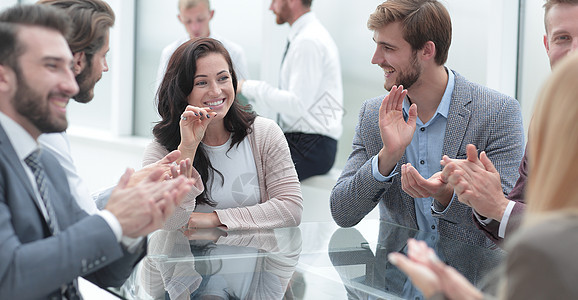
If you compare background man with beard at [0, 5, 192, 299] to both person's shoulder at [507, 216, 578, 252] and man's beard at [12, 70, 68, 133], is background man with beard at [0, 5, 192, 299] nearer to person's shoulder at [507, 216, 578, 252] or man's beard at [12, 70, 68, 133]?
man's beard at [12, 70, 68, 133]

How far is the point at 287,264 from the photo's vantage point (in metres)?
2.05

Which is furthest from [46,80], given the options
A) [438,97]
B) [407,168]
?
[438,97]

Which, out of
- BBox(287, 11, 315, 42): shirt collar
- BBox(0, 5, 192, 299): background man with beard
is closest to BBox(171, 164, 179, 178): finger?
BBox(0, 5, 192, 299): background man with beard

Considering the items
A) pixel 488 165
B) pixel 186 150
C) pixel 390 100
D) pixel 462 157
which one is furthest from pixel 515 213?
pixel 186 150

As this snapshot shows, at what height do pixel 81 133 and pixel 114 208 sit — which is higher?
pixel 114 208

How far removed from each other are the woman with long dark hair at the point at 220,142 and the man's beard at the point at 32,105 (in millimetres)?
1271

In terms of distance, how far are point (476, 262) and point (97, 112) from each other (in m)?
6.77

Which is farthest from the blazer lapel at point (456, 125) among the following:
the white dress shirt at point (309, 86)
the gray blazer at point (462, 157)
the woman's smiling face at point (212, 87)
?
the white dress shirt at point (309, 86)

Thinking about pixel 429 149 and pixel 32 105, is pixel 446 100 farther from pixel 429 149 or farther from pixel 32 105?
pixel 32 105

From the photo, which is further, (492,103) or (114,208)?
(492,103)

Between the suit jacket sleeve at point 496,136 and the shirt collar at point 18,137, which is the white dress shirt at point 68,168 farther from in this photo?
the suit jacket sleeve at point 496,136

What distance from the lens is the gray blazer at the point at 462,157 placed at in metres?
2.62

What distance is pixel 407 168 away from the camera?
2436 mm

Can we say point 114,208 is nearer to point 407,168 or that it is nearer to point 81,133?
point 407,168
